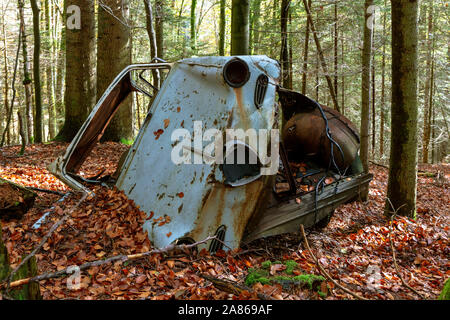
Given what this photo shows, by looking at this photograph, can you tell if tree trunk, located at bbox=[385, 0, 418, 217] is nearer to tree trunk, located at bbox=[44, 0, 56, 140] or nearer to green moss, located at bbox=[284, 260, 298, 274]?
green moss, located at bbox=[284, 260, 298, 274]

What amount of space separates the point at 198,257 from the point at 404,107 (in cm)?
455

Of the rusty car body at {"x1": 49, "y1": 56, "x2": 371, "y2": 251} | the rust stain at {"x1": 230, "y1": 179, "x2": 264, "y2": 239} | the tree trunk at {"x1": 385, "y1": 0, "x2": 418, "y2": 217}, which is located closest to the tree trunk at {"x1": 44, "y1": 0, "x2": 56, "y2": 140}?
the rusty car body at {"x1": 49, "y1": 56, "x2": 371, "y2": 251}

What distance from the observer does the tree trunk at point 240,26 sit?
24.2ft

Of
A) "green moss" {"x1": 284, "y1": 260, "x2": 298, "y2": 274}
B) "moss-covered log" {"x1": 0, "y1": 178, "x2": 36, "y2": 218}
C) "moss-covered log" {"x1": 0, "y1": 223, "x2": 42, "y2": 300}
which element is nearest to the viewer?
"moss-covered log" {"x1": 0, "y1": 223, "x2": 42, "y2": 300}

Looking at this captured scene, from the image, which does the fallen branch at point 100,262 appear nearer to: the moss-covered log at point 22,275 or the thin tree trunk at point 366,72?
the moss-covered log at point 22,275

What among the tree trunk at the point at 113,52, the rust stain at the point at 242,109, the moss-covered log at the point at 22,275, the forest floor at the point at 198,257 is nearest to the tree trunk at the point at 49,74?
the tree trunk at the point at 113,52

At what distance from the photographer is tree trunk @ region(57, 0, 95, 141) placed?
9.99 m

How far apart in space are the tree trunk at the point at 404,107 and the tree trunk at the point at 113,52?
24.8 feet

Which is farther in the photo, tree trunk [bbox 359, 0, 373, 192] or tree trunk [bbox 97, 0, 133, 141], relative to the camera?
tree trunk [bbox 97, 0, 133, 141]

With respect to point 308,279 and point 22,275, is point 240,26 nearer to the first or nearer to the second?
point 308,279

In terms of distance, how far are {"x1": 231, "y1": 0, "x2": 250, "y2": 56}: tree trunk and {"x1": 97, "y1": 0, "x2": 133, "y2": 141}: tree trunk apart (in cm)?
402

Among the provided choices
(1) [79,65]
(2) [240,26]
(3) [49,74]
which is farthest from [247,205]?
(3) [49,74]
